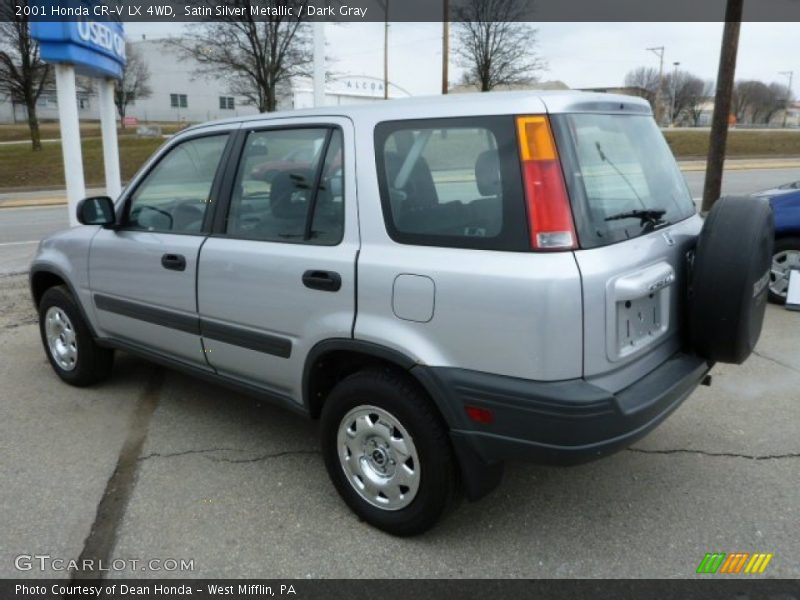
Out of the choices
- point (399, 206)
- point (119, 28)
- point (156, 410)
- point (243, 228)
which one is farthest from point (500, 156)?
point (119, 28)

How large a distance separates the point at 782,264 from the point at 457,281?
494cm

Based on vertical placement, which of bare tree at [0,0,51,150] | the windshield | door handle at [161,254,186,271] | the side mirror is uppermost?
bare tree at [0,0,51,150]

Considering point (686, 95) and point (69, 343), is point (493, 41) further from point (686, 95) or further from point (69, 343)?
point (686, 95)

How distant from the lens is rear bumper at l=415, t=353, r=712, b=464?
2311 mm

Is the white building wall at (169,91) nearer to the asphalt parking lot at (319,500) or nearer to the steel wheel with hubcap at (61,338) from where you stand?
the steel wheel with hubcap at (61,338)

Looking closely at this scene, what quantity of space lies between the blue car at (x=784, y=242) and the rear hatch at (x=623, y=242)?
3473 mm

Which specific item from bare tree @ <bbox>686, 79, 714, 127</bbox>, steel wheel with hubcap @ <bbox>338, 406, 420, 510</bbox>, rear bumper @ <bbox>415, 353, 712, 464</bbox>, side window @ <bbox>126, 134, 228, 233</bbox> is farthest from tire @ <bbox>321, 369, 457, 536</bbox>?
bare tree @ <bbox>686, 79, 714, 127</bbox>

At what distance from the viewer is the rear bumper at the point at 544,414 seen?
2.31m

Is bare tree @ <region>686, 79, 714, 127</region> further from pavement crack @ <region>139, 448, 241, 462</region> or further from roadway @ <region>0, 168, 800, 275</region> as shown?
pavement crack @ <region>139, 448, 241, 462</region>

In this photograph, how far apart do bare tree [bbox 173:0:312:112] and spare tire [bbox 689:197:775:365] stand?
837 inches

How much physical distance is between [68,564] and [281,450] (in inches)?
48.2

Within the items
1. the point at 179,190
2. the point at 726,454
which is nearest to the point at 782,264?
the point at 726,454

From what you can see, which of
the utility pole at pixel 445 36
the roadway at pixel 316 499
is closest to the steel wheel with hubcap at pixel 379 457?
the roadway at pixel 316 499

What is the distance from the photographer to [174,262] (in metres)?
3.55
